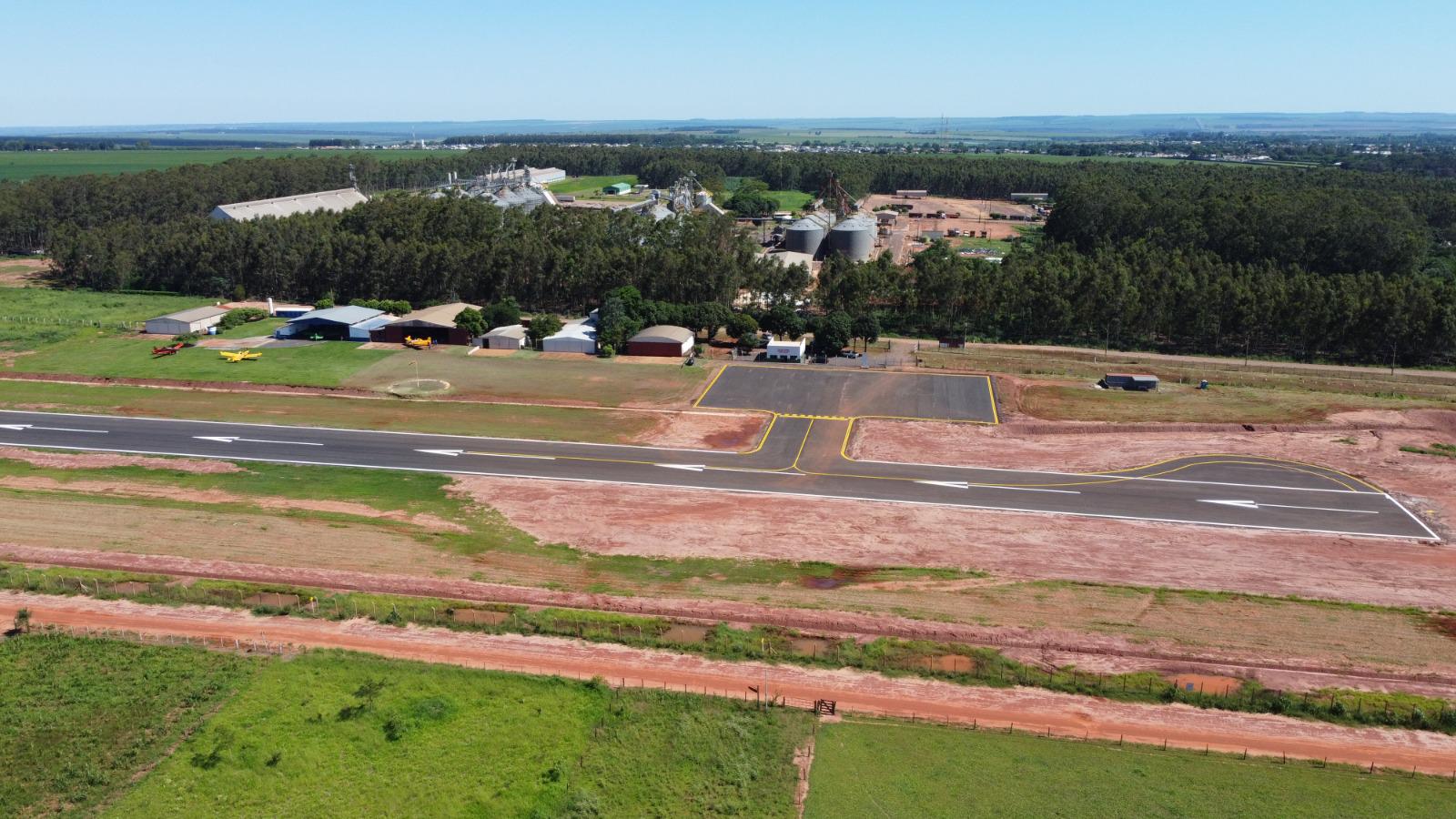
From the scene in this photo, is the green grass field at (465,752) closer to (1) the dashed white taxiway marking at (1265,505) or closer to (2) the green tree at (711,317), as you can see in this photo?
(1) the dashed white taxiway marking at (1265,505)

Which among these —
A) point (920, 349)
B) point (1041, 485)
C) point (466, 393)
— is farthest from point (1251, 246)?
point (466, 393)

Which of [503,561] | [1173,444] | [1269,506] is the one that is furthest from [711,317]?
[1269,506]

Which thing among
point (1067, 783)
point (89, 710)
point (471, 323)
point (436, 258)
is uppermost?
point (436, 258)

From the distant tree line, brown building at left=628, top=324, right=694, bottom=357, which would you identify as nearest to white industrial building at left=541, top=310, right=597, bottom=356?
brown building at left=628, top=324, right=694, bottom=357

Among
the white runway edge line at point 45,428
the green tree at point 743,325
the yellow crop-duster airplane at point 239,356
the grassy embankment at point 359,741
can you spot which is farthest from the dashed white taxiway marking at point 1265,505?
the yellow crop-duster airplane at point 239,356

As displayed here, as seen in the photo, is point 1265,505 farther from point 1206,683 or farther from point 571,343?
point 571,343
